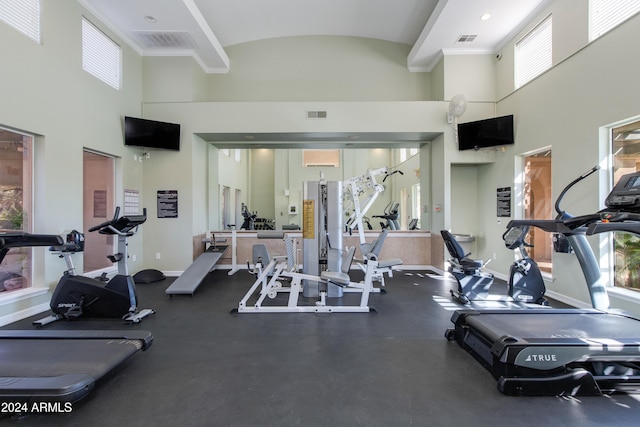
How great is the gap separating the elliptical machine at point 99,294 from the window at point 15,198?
527mm

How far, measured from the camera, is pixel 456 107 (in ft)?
18.9

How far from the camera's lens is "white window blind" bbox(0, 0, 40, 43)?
3478 mm

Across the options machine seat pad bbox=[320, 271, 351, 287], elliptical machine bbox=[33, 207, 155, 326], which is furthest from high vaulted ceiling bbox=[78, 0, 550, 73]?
machine seat pad bbox=[320, 271, 351, 287]

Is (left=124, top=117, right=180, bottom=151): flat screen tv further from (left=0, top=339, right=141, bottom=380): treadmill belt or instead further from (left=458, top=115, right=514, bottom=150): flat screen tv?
(left=458, top=115, right=514, bottom=150): flat screen tv

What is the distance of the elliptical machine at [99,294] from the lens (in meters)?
3.60

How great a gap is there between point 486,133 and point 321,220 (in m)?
3.63

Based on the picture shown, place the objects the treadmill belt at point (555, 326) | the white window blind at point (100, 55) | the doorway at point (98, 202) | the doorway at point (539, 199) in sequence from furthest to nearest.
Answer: the doorway at point (98, 202) → the doorway at point (539, 199) → the white window blind at point (100, 55) → the treadmill belt at point (555, 326)

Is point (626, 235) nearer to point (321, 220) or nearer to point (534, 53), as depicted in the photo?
point (534, 53)

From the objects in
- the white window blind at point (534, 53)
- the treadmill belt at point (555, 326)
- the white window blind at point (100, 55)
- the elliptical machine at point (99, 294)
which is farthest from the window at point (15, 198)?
the white window blind at point (534, 53)

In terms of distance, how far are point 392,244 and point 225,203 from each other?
6.34 meters

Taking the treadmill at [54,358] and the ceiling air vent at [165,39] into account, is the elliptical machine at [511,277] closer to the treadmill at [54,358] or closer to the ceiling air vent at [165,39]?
the treadmill at [54,358]

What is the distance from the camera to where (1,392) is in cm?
181

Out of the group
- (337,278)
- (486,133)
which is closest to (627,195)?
(337,278)

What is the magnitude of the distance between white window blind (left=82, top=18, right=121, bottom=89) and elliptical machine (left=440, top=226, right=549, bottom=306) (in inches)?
243
